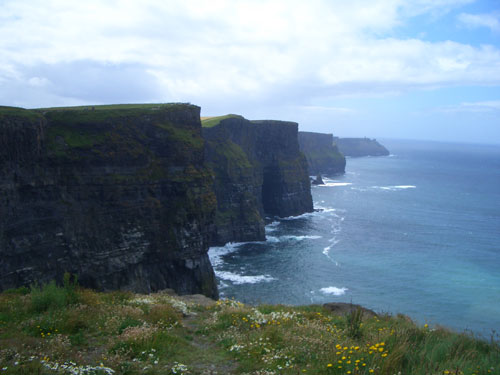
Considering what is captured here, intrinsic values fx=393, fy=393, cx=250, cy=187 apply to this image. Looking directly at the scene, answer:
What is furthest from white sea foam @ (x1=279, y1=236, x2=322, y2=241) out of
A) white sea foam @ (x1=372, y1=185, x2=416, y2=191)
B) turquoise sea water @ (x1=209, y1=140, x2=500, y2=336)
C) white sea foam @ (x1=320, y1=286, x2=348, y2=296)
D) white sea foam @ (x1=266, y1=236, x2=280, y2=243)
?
white sea foam @ (x1=372, y1=185, x2=416, y2=191)

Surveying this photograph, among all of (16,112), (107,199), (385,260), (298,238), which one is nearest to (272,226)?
(298,238)

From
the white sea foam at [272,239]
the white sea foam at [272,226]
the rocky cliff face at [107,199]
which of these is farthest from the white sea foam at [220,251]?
the rocky cliff face at [107,199]

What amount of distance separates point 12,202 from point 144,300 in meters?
26.7

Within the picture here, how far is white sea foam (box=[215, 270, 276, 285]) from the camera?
55375mm

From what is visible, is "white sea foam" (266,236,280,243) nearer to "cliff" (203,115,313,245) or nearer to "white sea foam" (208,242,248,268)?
"cliff" (203,115,313,245)

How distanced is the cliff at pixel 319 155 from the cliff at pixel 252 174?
245 feet

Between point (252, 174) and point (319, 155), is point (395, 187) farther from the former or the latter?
point (252, 174)

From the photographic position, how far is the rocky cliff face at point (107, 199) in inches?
1458

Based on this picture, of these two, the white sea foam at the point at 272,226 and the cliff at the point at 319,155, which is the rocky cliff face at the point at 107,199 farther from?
the cliff at the point at 319,155

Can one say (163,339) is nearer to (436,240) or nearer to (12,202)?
(12,202)

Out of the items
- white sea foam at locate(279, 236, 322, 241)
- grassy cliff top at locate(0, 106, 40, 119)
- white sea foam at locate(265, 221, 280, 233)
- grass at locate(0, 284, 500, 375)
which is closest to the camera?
grass at locate(0, 284, 500, 375)

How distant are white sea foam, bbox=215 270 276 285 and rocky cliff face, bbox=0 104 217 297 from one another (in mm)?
7180

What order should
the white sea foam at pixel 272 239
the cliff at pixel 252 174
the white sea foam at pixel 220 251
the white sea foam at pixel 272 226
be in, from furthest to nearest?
the white sea foam at pixel 272 226, the cliff at pixel 252 174, the white sea foam at pixel 272 239, the white sea foam at pixel 220 251

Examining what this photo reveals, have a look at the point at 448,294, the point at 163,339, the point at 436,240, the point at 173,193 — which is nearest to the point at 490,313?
the point at 448,294
